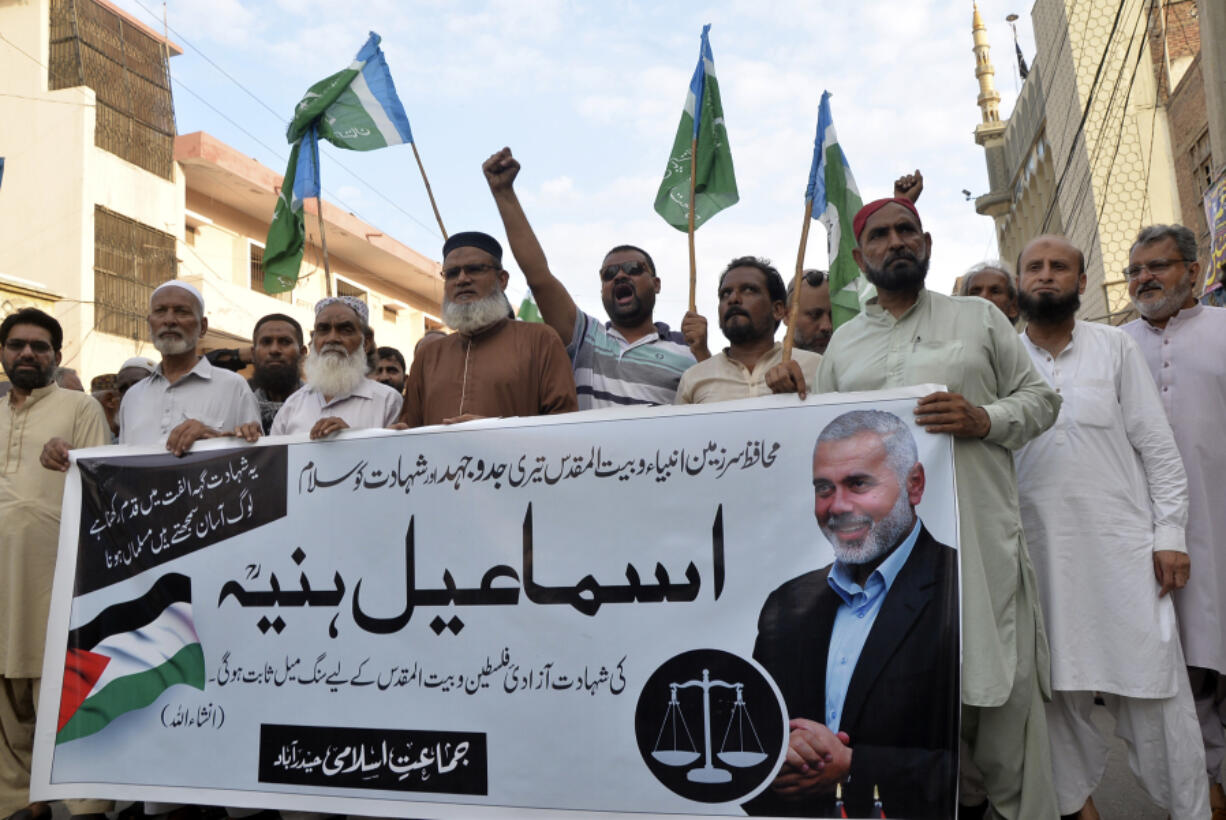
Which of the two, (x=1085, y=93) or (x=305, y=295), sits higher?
(x=1085, y=93)

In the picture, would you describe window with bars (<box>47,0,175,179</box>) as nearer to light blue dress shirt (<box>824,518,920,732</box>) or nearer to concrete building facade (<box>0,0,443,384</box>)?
concrete building facade (<box>0,0,443,384</box>)

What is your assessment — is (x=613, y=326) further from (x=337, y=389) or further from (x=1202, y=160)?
(x=1202, y=160)

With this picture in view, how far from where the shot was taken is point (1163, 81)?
44.8 ft

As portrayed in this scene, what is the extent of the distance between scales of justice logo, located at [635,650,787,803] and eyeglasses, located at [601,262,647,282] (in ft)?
6.07

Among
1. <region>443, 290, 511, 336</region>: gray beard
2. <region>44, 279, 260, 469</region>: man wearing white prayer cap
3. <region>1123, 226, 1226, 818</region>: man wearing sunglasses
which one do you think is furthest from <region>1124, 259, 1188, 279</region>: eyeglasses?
<region>44, 279, 260, 469</region>: man wearing white prayer cap

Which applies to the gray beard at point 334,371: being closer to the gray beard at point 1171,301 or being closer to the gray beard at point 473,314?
the gray beard at point 473,314

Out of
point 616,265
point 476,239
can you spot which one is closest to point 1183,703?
point 616,265

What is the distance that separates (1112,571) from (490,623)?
1925mm

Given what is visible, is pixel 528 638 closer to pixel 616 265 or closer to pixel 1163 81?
pixel 616 265

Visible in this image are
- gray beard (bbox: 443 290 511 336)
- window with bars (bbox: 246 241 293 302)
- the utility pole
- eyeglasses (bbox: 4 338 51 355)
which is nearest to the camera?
gray beard (bbox: 443 290 511 336)

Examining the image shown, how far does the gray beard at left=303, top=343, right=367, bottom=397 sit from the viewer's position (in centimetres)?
368

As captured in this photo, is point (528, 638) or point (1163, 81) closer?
point (528, 638)

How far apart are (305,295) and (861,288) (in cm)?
1743

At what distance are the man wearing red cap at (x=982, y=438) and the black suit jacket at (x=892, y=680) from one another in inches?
3.0
